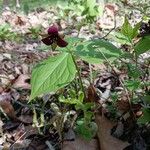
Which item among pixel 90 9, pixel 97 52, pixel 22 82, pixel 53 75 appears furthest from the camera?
pixel 90 9

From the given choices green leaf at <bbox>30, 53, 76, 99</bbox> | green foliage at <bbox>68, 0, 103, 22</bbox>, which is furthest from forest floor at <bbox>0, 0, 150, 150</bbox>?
green foliage at <bbox>68, 0, 103, 22</bbox>

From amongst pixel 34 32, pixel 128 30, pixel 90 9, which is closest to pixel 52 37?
pixel 128 30

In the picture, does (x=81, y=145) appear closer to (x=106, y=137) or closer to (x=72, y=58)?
(x=106, y=137)

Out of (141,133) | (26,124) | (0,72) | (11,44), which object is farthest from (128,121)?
(11,44)

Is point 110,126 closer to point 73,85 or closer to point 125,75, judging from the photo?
point 73,85

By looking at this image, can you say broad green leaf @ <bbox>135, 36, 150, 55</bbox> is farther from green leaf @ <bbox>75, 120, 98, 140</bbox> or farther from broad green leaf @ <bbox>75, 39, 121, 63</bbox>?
green leaf @ <bbox>75, 120, 98, 140</bbox>

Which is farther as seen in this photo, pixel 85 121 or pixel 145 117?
pixel 85 121

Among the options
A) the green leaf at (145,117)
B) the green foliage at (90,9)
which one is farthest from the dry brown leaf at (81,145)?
the green foliage at (90,9)

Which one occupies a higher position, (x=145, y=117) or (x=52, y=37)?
(x=52, y=37)
